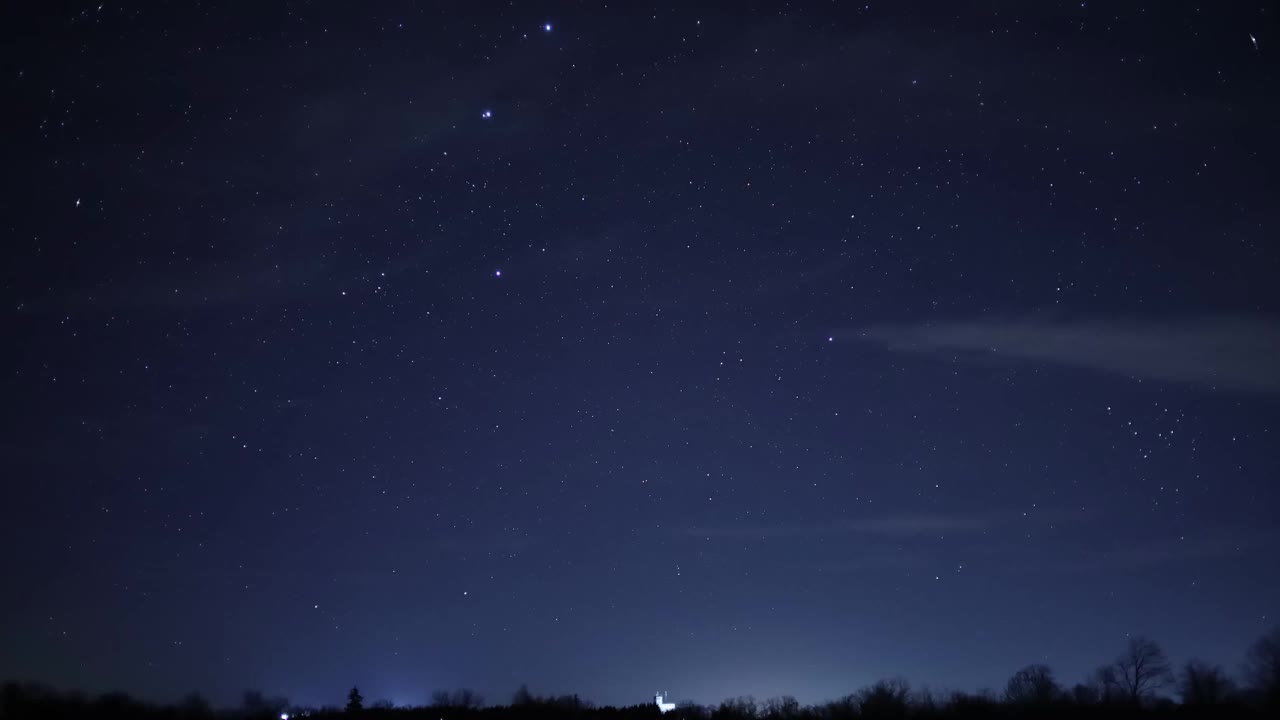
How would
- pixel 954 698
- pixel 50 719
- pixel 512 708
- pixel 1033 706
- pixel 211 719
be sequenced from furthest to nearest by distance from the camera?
pixel 512 708, pixel 954 698, pixel 1033 706, pixel 211 719, pixel 50 719

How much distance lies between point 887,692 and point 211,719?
17.5 metres

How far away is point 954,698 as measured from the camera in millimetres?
26547

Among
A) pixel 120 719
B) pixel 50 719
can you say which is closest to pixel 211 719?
pixel 120 719

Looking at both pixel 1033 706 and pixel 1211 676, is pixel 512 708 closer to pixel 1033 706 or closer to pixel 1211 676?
pixel 1033 706

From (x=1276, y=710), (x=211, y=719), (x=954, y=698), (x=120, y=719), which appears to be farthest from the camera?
(x=954, y=698)

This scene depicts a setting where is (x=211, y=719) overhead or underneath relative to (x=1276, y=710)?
overhead

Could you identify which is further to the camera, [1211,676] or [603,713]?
[603,713]

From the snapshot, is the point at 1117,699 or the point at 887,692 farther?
the point at 887,692

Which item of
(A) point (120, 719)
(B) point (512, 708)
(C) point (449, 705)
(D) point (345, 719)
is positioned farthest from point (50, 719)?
(C) point (449, 705)

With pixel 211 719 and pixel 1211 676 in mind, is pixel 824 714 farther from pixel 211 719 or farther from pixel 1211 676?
pixel 211 719

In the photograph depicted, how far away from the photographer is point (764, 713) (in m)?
29.0

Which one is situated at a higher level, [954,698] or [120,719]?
[120,719]

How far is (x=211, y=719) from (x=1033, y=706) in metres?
17.7

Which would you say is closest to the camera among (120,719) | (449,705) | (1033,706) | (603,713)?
(120,719)
